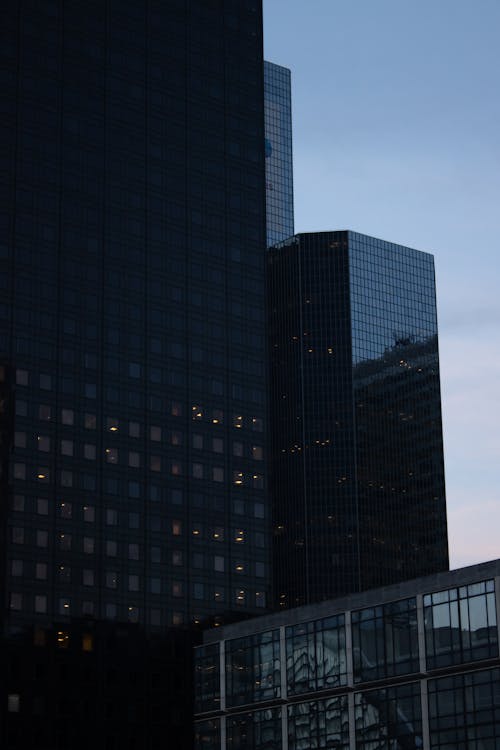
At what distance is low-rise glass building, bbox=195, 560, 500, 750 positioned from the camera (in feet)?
365

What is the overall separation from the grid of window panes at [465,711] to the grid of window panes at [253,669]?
20840 mm

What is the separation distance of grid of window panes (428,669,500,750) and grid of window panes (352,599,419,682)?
3.66 meters

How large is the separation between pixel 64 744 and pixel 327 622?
7370 centimetres

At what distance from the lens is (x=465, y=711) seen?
111000 mm

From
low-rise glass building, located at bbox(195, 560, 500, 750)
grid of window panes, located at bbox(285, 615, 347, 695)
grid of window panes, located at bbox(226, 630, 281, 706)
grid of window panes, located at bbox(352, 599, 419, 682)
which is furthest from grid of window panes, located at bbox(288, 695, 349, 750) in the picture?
grid of window panes, located at bbox(352, 599, 419, 682)

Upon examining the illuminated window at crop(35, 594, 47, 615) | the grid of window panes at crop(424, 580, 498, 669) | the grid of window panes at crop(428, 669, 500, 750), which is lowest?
the grid of window panes at crop(428, 669, 500, 750)

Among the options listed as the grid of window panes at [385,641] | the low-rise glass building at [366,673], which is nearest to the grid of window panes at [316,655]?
the low-rise glass building at [366,673]

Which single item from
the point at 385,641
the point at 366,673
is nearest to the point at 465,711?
the point at 385,641

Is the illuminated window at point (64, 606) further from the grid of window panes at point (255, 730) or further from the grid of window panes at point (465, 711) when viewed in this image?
the grid of window panes at point (465, 711)

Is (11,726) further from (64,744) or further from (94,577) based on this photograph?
(94,577)

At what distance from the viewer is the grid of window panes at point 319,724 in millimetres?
123250

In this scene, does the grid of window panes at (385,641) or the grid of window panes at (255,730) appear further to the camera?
the grid of window panes at (255,730)

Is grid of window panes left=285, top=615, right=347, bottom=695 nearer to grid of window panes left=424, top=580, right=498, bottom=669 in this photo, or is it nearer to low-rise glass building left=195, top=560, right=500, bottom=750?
low-rise glass building left=195, top=560, right=500, bottom=750

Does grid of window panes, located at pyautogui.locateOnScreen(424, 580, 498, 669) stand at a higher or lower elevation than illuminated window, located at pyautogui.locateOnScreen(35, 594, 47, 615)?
lower
